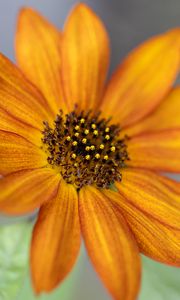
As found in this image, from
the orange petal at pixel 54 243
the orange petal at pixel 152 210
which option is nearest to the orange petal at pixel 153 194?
the orange petal at pixel 152 210

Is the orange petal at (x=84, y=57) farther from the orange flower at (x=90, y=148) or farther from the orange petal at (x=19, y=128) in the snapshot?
the orange petal at (x=19, y=128)

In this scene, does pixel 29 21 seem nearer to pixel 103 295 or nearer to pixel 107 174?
pixel 107 174

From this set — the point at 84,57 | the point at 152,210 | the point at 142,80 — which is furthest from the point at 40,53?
the point at 152,210

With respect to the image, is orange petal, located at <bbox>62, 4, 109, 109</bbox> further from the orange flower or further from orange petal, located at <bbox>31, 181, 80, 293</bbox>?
orange petal, located at <bbox>31, 181, 80, 293</bbox>

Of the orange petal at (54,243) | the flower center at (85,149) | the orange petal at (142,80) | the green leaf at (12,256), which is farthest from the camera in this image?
the orange petal at (142,80)

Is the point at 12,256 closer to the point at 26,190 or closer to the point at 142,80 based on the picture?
the point at 26,190

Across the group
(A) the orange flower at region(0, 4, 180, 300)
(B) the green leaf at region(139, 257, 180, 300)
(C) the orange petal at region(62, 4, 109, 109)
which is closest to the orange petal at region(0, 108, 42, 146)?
(A) the orange flower at region(0, 4, 180, 300)
